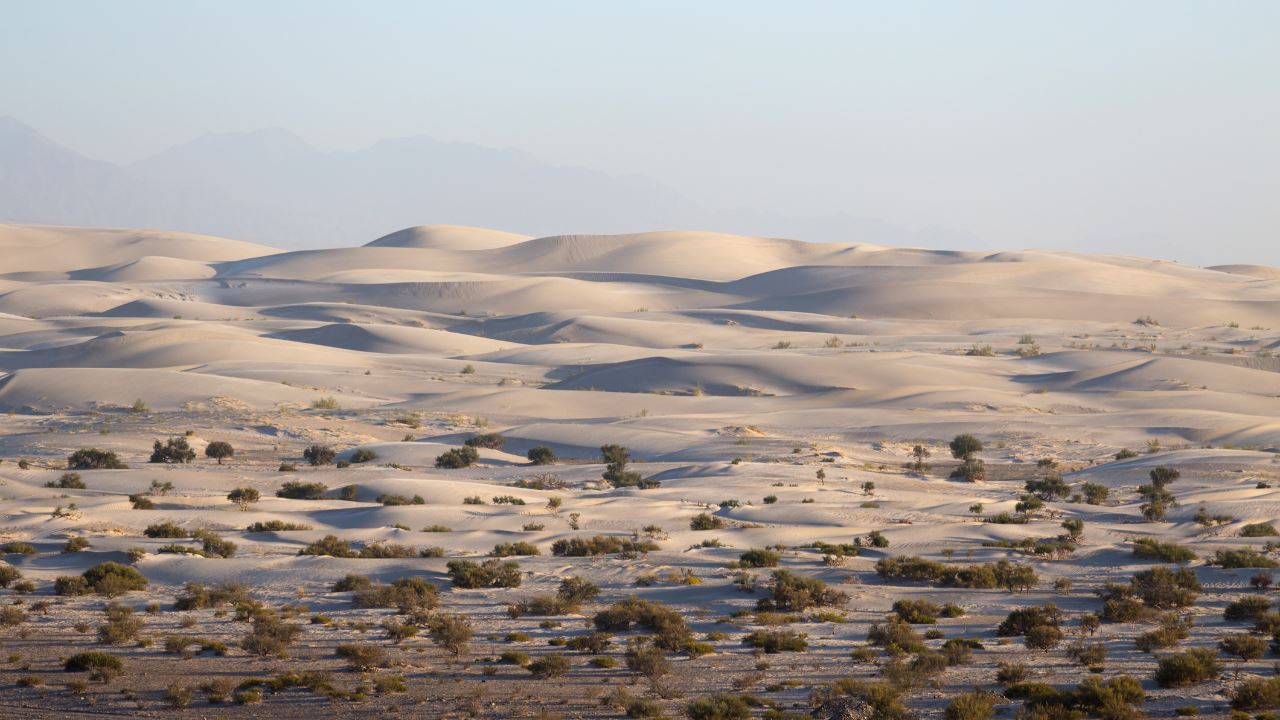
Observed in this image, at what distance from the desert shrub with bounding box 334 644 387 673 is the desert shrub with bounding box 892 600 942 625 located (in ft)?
17.8

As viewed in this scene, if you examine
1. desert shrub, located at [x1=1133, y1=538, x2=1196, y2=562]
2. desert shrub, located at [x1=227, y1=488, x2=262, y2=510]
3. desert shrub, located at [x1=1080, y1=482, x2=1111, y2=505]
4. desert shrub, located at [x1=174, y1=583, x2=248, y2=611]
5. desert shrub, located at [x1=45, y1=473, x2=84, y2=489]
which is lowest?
desert shrub, located at [x1=1080, y1=482, x2=1111, y2=505]

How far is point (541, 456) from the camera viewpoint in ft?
106

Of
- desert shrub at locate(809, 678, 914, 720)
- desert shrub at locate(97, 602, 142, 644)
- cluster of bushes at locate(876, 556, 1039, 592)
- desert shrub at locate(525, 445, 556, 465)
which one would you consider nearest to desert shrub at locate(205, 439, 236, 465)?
desert shrub at locate(525, 445, 556, 465)

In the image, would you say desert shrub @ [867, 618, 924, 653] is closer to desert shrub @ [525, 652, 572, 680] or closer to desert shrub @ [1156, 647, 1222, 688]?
desert shrub @ [1156, 647, 1222, 688]

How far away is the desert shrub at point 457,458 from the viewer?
101ft

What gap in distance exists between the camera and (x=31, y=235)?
12912cm

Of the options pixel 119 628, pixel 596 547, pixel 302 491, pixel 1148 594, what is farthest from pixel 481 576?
pixel 302 491

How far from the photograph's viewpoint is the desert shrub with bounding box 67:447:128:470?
2889cm

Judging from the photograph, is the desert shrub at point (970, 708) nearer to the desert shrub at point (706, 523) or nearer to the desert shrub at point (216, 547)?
the desert shrub at point (706, 523)

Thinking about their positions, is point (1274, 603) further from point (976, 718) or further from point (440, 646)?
point (440, 646)

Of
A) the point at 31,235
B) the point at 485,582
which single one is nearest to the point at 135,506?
the point at 485,582

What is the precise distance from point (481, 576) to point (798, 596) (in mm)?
4010

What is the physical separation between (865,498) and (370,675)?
1444 centimetres

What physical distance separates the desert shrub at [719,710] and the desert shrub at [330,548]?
30.0ft
